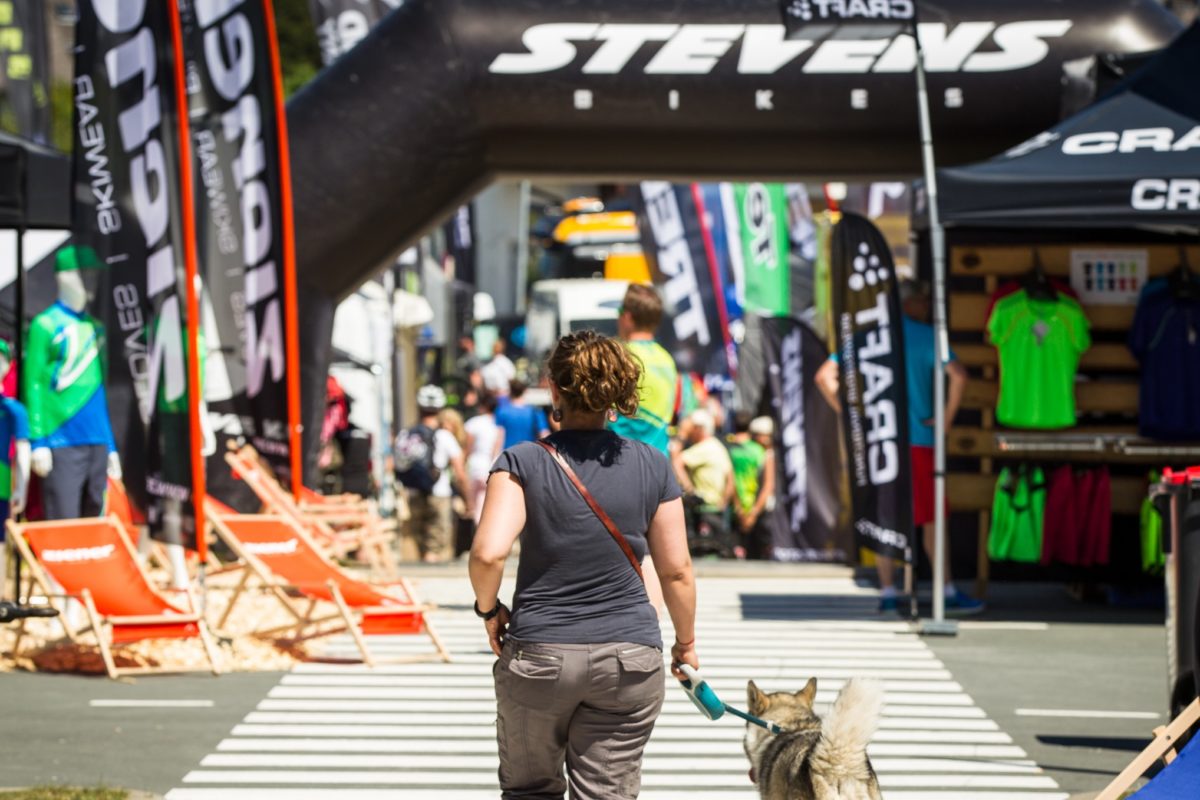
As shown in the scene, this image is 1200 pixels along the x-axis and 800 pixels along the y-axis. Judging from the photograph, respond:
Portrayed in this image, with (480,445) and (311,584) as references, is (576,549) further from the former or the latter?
(480,445)

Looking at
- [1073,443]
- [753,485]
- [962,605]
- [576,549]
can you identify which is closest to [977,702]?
[962,605]

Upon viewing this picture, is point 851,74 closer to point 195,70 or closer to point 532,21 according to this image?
point 532,21

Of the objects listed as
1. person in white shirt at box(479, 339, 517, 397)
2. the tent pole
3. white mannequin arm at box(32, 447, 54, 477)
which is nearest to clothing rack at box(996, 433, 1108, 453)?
the tent pole

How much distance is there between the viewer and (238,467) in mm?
10820

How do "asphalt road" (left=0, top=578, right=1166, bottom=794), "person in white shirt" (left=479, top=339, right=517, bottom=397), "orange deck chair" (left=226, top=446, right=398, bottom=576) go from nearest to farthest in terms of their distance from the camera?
"asphalt road" (left=0, top=578, right=1166, bottom=794), "orange deck chair" (left=226, top=446, right=398, bottom=576), "person in white shirt" (left=479, top=339, right=517, bottom=397)

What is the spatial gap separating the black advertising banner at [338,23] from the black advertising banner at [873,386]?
1001 centimetres

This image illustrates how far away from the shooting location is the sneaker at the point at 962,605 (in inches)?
433

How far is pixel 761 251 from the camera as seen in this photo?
69.7 ft

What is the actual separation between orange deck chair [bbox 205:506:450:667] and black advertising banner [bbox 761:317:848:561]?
5.79 metres

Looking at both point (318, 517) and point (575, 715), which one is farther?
point (318, 517)

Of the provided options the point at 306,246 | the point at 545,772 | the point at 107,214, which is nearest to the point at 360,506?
the point at 306,246

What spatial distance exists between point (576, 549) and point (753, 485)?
1210 cm

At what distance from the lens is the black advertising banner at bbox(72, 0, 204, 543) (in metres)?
8.86

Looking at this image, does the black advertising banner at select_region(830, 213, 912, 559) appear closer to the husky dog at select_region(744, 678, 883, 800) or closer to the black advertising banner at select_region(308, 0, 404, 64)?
the husky dog at select_region(744, 678, 883, 800)
